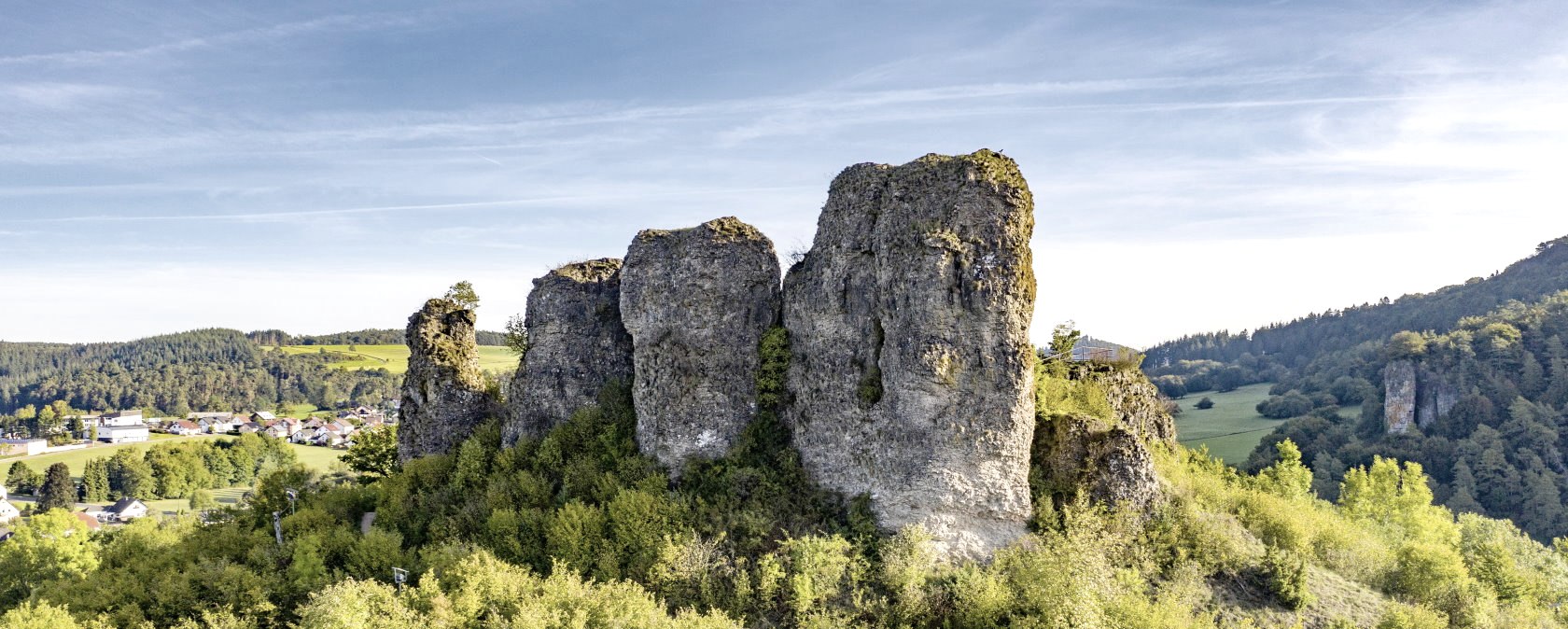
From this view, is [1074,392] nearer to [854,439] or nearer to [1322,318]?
[854,439]

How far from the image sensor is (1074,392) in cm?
2897

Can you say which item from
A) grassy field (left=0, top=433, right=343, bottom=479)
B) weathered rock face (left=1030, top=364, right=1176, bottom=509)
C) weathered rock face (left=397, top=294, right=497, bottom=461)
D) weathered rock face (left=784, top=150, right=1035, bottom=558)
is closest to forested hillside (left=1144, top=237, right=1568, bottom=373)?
weathered rock face (left=1030, top=364, right=1176, bottom=509)

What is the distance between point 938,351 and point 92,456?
163288 mm

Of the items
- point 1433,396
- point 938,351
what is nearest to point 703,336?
point 938,351

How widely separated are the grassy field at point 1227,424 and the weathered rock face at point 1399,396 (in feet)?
42.0

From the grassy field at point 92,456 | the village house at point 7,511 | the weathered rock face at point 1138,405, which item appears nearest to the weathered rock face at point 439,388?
the weathered rock face at point 1138,405

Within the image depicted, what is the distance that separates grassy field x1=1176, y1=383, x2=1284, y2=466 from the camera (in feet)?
358

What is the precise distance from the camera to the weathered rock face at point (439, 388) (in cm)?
3450

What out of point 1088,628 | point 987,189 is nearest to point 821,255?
point 987,189

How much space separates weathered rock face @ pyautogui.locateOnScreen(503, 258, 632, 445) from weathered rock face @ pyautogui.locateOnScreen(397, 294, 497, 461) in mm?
3701

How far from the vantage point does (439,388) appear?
34.5m

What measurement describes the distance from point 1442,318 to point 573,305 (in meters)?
172

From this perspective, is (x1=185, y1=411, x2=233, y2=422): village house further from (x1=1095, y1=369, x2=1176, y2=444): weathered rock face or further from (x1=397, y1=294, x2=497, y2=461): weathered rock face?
(x1=1095, y1=369, x2=1176, y2=444): weathered rock face

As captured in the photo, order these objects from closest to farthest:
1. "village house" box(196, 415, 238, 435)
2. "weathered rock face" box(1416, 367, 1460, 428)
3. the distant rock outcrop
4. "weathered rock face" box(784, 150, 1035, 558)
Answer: "weathered rock face" box(784, 150, 1035, 558) < "weathered rock face" box(1416, 367, 1460, 428) < the distant rock outcrop < "village house" box(196, 415, 238, 435)
